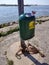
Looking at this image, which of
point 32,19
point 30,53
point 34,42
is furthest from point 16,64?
point 34,42

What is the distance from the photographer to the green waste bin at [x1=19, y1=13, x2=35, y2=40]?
531 centimetres

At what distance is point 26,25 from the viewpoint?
212 inches

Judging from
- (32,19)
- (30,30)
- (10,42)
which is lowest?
(10,42)

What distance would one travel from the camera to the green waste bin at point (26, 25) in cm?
531

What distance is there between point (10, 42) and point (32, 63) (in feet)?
6.79

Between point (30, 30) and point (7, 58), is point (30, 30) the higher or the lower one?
the higher one

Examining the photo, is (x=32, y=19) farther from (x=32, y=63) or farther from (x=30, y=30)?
(x=32, y=63)

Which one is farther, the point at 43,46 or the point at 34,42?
the point at 34,42

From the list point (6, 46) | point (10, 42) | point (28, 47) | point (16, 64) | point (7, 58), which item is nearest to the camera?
point (16, 64)

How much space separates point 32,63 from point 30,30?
105 cm

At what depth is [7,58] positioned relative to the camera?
5.42 meters

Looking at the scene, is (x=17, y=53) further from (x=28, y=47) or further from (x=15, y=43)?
(x=15, y=43)

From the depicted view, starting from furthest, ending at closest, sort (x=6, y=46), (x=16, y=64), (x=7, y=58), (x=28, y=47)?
1. (x=6, y=46)
2. (x=28, y=47)
3. (x=7, y=58)
4. (x=16, y=64)

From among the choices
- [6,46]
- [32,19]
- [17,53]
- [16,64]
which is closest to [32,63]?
[16,64]
